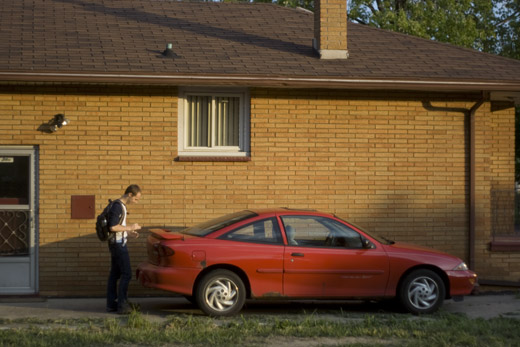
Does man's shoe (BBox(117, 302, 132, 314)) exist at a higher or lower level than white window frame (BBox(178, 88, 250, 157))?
lower

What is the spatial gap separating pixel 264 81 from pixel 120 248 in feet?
11.4

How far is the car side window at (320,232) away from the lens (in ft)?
34.6

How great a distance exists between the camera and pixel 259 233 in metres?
10.4

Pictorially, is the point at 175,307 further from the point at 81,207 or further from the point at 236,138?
the point at 236,138

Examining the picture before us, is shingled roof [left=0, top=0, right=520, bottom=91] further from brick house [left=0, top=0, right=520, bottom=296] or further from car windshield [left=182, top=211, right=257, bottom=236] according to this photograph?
car windshield [left=182, top=211, right=257, bottom=236]

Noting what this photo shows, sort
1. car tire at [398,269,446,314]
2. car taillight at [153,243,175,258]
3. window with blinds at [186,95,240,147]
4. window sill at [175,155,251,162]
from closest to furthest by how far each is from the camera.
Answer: car taillight at [153,243,175,258], car tire at [398,269,446,314], window sill at [175,155,251,162], window with blinds at [186,95,240,147]

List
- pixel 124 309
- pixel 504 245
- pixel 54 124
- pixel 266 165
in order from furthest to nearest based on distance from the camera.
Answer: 1. pixel 504 245
2. pixel 266 165
3. pixel 54 124
4. pixel 124 309

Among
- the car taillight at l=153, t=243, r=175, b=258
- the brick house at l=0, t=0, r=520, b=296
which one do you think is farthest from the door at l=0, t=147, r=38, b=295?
the car taillight at l=153, t=243, r=175, b=258

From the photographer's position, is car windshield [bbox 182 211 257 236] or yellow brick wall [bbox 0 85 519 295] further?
yellow brick wall [bbox 0 85 519 295]

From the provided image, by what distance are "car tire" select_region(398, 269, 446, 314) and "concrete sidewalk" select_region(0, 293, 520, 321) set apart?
52 centimetres

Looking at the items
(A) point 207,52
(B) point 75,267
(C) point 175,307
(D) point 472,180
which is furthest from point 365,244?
(B) point 75,267

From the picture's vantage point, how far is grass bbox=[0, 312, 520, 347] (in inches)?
338

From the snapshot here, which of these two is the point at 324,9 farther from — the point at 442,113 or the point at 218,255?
the point at 218,255

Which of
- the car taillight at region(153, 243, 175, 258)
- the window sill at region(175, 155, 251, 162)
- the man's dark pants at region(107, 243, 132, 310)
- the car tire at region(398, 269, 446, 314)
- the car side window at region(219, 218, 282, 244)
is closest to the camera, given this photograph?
the car taillight at region(153, 243, 175, 258)
